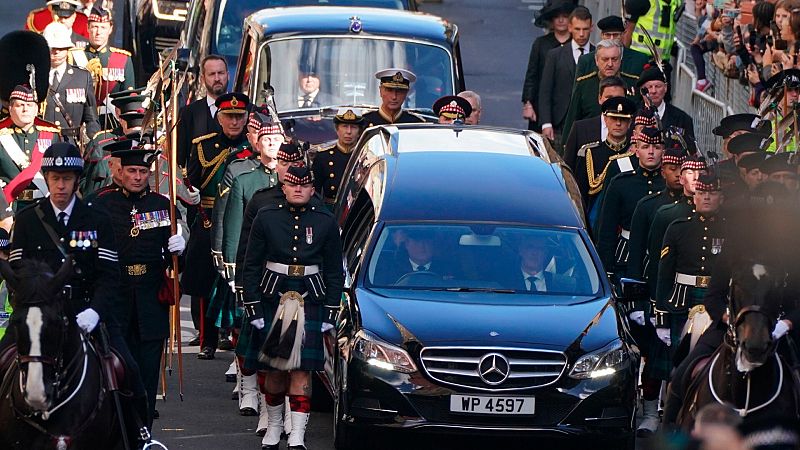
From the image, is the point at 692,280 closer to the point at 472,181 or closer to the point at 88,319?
the point at 472,181

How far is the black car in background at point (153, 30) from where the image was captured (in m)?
25.1

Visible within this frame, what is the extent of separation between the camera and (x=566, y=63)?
19.7 metres

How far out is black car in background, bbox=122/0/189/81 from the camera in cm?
2509

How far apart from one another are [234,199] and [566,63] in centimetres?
606

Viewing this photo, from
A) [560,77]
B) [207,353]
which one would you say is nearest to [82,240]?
[207,353]

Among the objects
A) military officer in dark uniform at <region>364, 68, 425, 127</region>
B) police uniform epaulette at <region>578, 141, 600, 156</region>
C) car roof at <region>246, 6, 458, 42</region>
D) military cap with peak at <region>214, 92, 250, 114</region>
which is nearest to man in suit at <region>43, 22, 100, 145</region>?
car roof at <region>246, 6, 458, 42</region>

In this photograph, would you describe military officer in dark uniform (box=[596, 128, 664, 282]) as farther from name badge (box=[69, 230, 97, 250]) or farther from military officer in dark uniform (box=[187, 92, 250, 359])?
name badge (box=[69, 230, 97, 250])

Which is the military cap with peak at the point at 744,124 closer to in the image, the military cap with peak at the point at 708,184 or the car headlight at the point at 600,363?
the military cap with peak at the point at 708,184

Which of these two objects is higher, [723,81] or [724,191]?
[724,191]

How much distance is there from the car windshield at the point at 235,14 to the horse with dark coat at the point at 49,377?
9919 millimetres

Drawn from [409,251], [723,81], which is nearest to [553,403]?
[409,251]

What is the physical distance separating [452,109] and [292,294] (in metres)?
4.26

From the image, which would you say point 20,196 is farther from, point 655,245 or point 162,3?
point 162,3

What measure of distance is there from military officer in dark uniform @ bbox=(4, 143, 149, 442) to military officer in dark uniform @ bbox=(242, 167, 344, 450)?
67.6 inches
